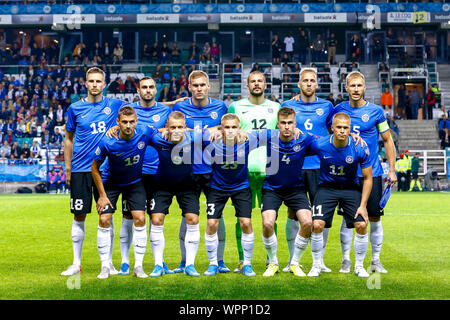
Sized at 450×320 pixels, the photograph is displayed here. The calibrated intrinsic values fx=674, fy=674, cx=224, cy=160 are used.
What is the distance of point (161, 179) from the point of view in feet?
25.9

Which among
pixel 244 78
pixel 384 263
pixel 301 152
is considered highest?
pixel 244 78

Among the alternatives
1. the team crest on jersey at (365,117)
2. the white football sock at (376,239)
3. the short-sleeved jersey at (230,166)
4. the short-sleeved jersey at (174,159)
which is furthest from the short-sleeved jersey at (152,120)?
the white football sock at (376,239)

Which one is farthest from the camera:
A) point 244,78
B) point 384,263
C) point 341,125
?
point 244,78

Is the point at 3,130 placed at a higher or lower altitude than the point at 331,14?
lower

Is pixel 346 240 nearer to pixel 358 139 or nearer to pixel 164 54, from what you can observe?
pixel 358 139

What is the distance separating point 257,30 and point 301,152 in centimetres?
3428

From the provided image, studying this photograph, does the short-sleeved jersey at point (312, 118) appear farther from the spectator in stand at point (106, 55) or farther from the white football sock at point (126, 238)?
the spectator in stand at point (106, 55)

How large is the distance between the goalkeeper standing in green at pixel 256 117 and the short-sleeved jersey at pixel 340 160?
0.65m

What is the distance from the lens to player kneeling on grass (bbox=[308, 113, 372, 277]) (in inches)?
305

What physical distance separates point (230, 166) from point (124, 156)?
123cm

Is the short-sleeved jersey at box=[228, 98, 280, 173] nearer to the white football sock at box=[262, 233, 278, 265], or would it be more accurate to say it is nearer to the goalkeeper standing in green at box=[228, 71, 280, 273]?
the goalkeeper standing in green at box=[228, 71, 280, 273]

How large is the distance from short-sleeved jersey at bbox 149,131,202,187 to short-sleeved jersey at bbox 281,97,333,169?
4.28 feet
